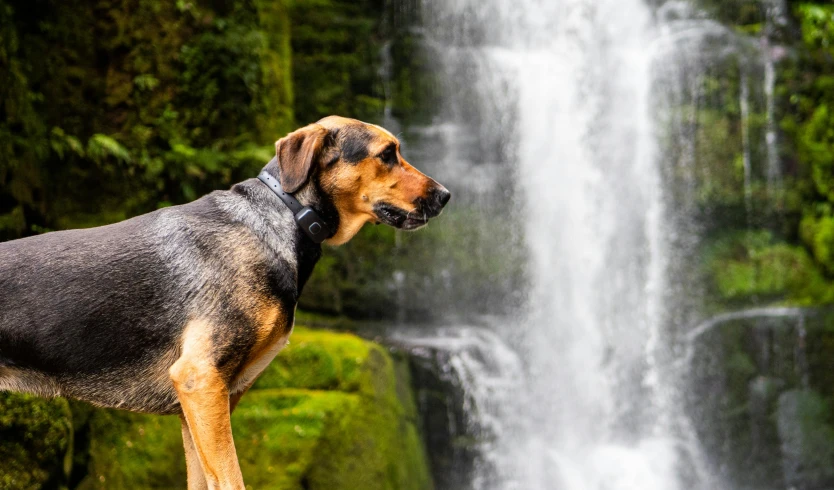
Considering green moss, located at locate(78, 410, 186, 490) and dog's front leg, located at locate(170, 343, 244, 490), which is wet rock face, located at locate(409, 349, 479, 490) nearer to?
green moss, located at locate(78, 410, 186, 490)

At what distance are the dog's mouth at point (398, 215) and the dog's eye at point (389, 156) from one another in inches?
8.5

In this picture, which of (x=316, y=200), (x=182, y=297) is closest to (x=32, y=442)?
(x=182, y=297)

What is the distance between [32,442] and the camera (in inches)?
204

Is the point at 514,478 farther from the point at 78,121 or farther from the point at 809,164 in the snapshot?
the point at 809,164

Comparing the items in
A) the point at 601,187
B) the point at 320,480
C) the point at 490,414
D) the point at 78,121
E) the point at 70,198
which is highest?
the point at 78,121

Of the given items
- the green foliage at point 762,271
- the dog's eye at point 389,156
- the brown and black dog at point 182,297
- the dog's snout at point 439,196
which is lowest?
the green foliage at point 762,271

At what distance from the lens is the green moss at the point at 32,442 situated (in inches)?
195

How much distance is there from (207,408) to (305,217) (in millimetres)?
1011

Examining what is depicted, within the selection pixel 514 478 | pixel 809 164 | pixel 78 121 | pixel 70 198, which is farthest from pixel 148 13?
pixel 809 164

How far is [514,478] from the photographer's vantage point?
31.6 ft

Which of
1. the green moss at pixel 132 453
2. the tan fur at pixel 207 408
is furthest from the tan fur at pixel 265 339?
the green moss at pixel 132 453

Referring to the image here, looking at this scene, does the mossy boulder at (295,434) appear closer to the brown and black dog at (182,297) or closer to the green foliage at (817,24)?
the brown and black dog at (182,297)

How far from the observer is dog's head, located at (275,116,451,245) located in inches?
155

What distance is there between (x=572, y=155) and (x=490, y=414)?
483cm
